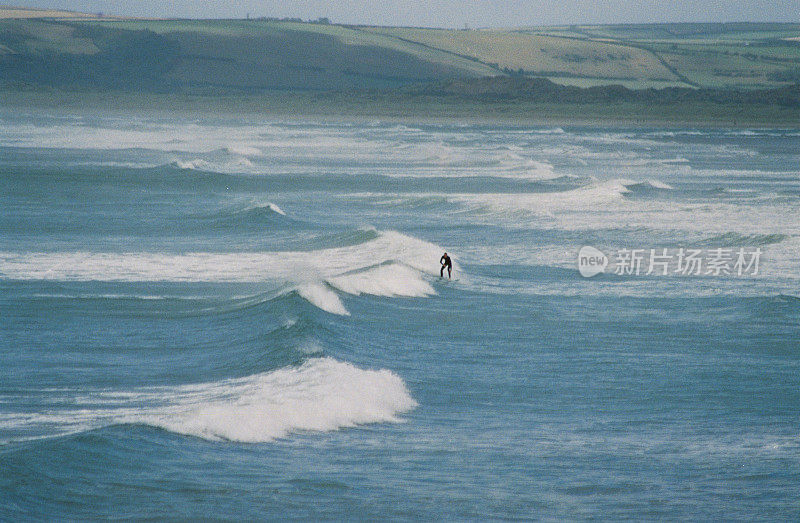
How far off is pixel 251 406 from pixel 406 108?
478 ft

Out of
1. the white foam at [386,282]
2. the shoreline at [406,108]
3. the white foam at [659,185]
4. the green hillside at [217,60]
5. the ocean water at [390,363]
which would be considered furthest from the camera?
the green hillside at [217,60]

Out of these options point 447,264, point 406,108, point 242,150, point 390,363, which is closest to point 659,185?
point 447,264

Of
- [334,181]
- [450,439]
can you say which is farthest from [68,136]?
[450,439]

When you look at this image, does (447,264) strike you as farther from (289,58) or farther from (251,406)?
(289,58)

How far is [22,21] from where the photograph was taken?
19000 centimetres

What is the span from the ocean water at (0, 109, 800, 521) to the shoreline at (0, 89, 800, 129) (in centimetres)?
9730

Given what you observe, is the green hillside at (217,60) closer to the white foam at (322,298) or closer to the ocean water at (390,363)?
the ocean water at (390,363)

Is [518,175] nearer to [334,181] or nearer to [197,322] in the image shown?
[334,181]

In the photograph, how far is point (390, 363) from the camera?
65.0 ft

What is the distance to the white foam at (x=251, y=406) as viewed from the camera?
50.4ft

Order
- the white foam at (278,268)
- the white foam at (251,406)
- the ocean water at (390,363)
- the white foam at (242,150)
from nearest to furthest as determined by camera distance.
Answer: the ocean water at (390,363) < the white foam at (251,406) < the white foam at (278,268) < the white foam at (242,150)

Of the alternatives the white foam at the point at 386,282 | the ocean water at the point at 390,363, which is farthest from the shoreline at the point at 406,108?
the white foam at the point at 386,282

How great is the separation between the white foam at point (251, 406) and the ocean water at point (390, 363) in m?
0.05

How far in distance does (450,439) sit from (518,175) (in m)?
49.0
